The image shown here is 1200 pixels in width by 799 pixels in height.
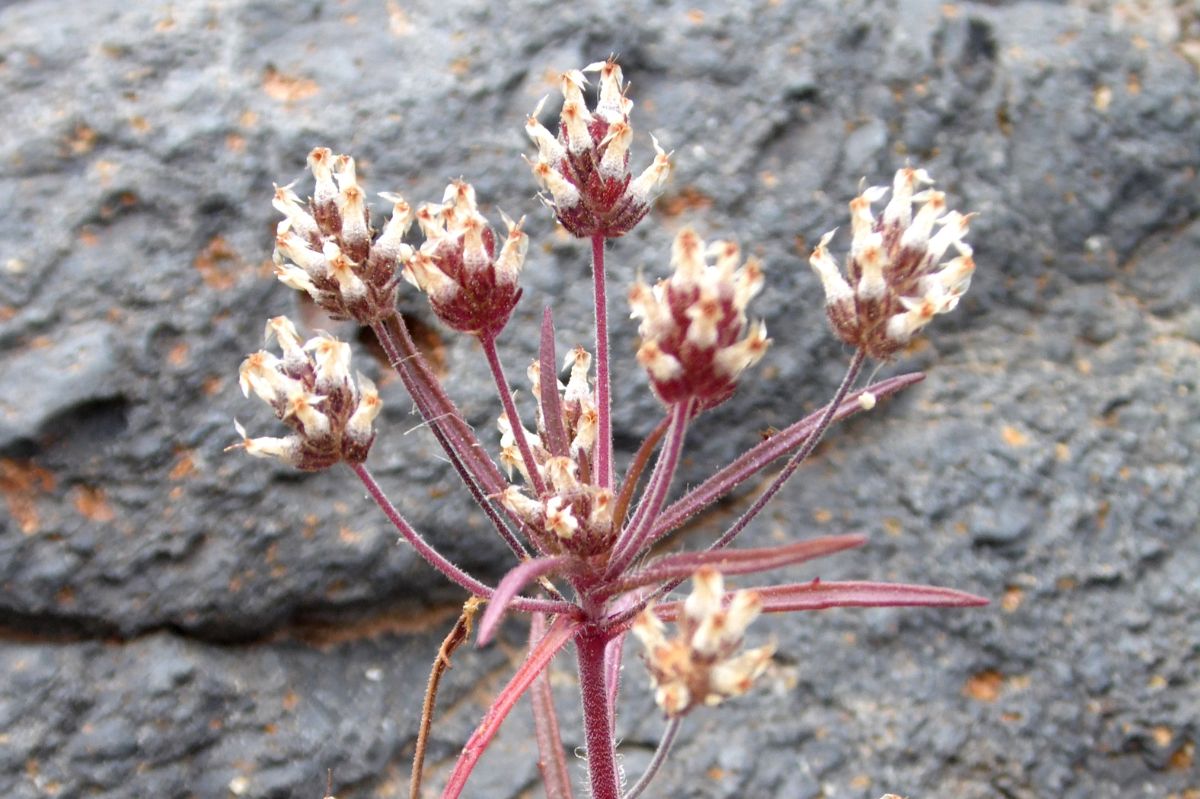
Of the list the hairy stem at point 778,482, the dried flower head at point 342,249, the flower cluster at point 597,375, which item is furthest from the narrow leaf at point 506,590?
the dried flower head at point 342,249

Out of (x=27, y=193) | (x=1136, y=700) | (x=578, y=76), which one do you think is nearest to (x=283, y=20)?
(x=27, y=193)

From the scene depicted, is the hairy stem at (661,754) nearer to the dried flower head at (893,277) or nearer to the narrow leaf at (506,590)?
the narrow leaf at (506,590)

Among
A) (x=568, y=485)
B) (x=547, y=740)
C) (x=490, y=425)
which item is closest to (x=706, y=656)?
(x=568, y=485)

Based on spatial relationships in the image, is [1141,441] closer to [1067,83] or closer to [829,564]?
[829,564]

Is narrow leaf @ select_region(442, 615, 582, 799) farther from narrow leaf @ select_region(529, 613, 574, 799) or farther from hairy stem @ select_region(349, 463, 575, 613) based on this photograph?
narrow leaf @ select_region(529, 613, 574, 799)

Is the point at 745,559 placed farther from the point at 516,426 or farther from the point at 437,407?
the point at 437,407
